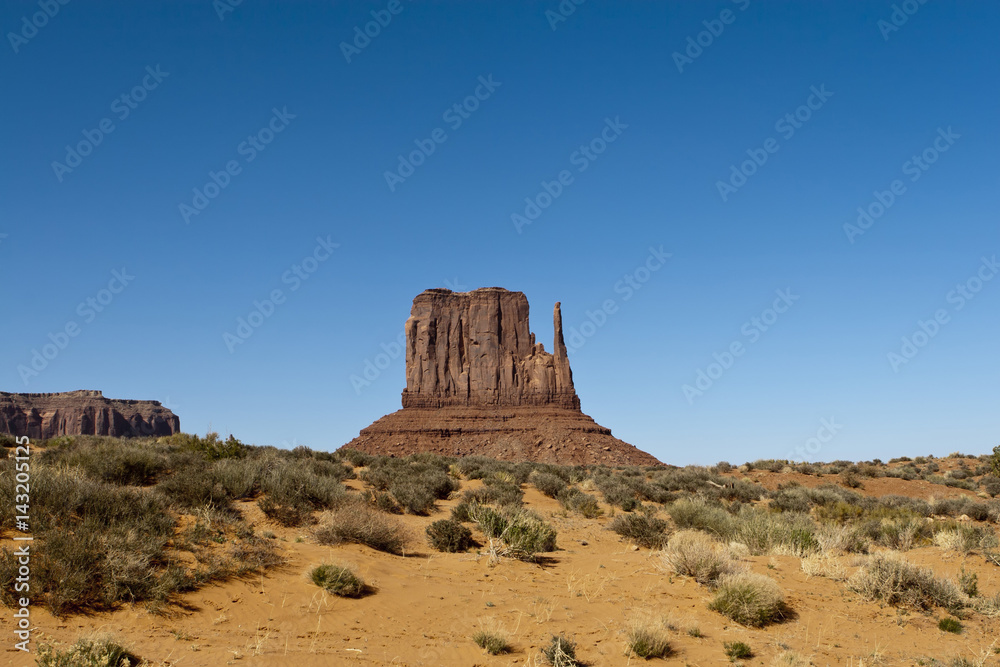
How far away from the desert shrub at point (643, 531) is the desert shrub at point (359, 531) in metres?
5.05

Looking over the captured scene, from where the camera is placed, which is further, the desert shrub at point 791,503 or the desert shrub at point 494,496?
the desert shrub at point 791,503

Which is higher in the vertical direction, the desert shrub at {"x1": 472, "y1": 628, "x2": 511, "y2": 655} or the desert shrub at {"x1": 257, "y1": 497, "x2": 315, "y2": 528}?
the desert shrub at {"x1": 257, "y1": 497, "x2": 315, "y2": 528}

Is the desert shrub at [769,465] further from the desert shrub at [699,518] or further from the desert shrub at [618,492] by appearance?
the desert shrub at [699,518]

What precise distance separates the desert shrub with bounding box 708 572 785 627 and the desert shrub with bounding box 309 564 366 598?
4.79 metres

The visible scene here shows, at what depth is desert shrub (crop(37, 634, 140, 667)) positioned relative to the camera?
520 centimetres

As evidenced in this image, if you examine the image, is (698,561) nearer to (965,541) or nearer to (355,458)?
(965,541)

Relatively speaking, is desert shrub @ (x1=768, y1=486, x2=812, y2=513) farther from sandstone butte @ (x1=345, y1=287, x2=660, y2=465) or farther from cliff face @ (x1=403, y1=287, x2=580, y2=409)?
cliff face @ (x1=403, y1=287, x2=580, y2=409)

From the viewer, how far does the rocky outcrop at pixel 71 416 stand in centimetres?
9419

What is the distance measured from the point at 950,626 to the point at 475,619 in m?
6.27

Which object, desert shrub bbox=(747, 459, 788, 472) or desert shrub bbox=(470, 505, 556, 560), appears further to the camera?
desert shrub bbox=(747, 459, 788, 472)

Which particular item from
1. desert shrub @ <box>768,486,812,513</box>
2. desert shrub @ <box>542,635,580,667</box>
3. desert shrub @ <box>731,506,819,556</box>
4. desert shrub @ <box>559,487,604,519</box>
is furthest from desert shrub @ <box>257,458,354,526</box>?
desert shrub @ <box>768,486,812,513</box>

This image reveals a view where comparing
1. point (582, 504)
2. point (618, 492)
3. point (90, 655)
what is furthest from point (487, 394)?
point (90, 655)

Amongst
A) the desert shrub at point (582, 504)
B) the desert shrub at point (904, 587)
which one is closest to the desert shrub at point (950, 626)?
the desert shrub at point (904, 587)

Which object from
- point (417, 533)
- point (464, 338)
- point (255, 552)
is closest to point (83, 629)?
point (255, 552)
